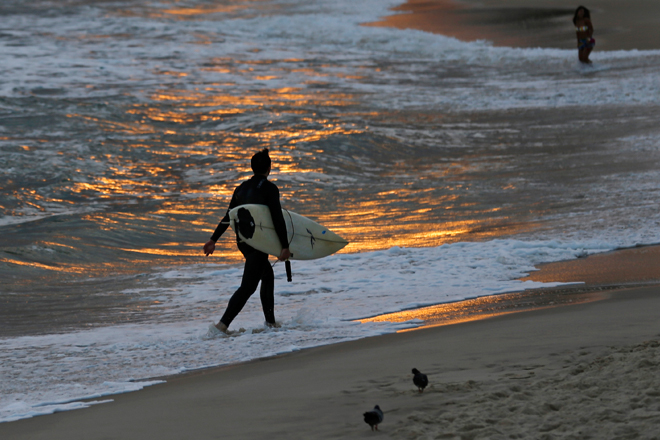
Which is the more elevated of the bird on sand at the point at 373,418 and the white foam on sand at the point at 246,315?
the bird on sand at the point at 373,418

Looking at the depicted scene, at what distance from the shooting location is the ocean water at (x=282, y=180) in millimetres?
7008

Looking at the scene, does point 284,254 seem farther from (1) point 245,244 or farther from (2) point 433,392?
(2) point 433,392

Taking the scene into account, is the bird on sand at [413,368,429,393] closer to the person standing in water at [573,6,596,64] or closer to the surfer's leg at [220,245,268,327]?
the surfer's leg at [220,245,268,327]

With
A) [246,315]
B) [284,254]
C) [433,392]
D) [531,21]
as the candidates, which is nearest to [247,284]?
[284,254]

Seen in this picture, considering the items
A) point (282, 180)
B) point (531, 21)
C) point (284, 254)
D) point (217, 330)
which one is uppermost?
point (531, 21)

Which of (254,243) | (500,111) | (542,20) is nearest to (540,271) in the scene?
(254,243)

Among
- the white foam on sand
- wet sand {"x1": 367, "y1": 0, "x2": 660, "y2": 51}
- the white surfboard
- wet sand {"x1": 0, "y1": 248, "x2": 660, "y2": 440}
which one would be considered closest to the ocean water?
the white foam on sand

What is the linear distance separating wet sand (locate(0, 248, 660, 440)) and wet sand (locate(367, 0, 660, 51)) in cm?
2913

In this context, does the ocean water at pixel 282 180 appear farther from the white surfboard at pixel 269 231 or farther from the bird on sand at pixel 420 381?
the bird on sand at pixel 420 381

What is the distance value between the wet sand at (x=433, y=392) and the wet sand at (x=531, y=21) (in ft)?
95.6

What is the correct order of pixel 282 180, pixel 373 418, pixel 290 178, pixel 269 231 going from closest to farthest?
pixel 373 418 → pixel 269 231 → pixel 282 180 → pixel 290 178

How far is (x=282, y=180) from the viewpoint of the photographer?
51.4ft

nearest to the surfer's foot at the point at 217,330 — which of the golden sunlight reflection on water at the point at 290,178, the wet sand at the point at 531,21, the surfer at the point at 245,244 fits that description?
the surfer at the point at 245,244

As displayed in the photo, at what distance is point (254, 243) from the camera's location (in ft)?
21.1
